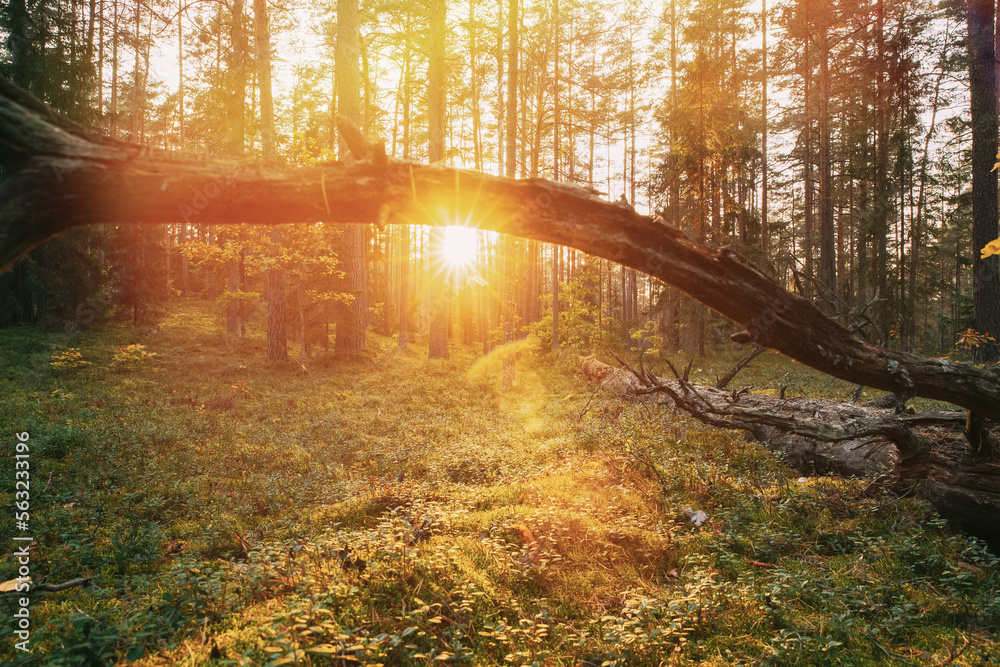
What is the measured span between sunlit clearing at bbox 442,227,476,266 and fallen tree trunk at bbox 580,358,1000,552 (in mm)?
12153

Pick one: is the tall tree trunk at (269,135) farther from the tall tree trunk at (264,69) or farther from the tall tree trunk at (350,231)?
the tall tree trunk at (350,231)

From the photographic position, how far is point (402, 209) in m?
2.95

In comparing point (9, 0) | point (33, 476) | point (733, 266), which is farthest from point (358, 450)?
point (9, 0)

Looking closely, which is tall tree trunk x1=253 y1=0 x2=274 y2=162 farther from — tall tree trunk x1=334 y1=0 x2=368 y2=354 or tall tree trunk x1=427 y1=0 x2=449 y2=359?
tall tree trunk x1=427 y1=0 x2=449 y2=359

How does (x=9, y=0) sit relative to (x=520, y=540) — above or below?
above

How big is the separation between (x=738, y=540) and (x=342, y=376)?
40.9 ft

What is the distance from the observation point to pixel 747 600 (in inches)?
120

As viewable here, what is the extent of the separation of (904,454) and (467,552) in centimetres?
468

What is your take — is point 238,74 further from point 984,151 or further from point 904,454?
point 984,151

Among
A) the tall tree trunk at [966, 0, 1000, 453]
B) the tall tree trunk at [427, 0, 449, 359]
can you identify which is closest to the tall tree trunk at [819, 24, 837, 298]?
the tall tree trunk at [966, 0, 1000, 453]

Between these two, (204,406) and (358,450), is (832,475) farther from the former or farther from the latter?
(204,406)

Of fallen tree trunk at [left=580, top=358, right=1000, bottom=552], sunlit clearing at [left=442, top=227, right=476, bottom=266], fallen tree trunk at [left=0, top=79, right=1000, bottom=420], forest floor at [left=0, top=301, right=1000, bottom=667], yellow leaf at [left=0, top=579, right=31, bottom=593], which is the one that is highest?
sunlit clearing at [left=442, top=227, right=476, bottom=266]

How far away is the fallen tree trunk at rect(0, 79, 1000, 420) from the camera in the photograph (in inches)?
92.2

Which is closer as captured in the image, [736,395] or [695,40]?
[736,395]
